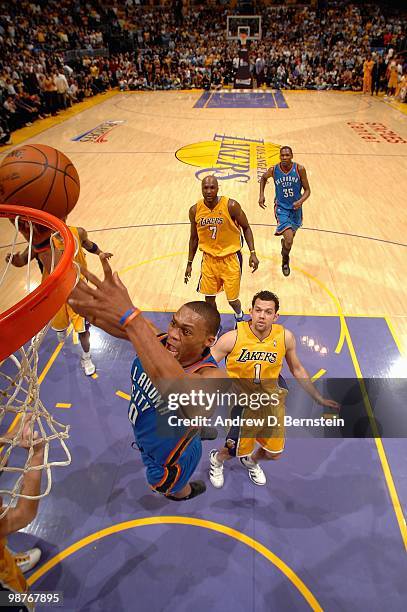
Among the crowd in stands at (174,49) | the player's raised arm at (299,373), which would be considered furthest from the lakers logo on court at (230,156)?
the player's raised arm at (299,373)

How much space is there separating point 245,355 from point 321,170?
8.22 meters

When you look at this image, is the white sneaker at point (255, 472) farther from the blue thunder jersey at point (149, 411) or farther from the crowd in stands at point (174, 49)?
the crowd in stands at point (174, 49)

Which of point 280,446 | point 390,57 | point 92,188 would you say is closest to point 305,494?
point 280,446

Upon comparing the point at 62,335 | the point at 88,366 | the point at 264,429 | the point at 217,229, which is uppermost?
the point at 217,229

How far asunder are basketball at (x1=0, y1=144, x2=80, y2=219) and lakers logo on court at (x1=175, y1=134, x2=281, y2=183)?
267 inches

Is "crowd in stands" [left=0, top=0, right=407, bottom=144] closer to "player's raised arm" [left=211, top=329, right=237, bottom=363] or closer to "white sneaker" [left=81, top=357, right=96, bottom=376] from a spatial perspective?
"white sneaker" [left=81, top=357, right=96, bottom=376]

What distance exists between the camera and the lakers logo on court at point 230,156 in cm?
1000

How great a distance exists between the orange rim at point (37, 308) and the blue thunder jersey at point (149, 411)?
2.06 ft

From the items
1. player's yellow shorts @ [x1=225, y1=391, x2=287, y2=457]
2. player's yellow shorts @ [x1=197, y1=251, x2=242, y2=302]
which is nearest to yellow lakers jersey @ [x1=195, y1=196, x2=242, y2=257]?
player's yellow shorts @ [x1=197, y1=251, x2=242, y2=302]

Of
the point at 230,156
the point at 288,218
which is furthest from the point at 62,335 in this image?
the point at 230,156

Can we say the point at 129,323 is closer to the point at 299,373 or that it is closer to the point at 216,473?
the point at 299,373

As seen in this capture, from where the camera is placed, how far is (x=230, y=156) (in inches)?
440

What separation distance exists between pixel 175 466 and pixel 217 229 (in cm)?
267

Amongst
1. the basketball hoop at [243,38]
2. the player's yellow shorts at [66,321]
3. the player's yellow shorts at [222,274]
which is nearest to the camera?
the player's yellow shorts at [66,321]
